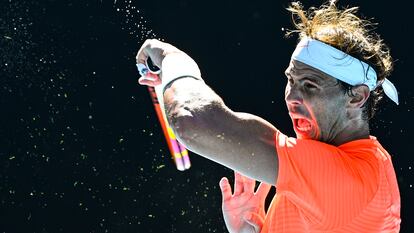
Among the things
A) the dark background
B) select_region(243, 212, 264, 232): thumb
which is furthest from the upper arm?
the dark background

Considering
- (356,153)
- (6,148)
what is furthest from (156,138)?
(356,153)

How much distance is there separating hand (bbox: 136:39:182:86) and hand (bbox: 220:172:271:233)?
576mm

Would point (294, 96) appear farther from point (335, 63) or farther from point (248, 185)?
point (248, 185)

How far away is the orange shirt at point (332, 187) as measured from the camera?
187cm

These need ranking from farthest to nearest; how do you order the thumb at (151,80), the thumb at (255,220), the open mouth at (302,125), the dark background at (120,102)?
the dark background at (120,102) < the thumb at (255,220) < the thumb at (151,80) < the open mouth at (302,125)

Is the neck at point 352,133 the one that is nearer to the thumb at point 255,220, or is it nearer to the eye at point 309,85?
the eye at point 309,85

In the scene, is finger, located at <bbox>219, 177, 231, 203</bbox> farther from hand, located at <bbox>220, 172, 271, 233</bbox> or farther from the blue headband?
the blue headband

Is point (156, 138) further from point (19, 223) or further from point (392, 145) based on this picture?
point (392, 145)

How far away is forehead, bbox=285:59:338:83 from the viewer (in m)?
2.17

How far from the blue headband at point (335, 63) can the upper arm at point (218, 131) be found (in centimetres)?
38

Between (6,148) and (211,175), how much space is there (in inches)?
52.2

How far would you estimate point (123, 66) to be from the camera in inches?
172

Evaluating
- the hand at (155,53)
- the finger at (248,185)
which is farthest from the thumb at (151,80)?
the finger at (248,185)

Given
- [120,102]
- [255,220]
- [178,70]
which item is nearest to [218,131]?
[178,70]
